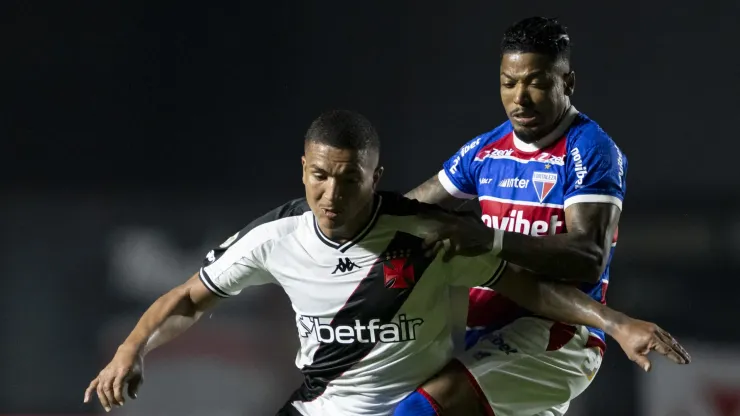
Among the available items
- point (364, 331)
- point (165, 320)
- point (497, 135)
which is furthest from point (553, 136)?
point (165, 320)

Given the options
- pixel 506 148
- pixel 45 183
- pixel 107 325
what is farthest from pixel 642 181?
pixel 45 183

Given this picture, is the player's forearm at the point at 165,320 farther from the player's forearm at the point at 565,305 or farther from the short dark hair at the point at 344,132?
the player's forearm at the point at 565,305

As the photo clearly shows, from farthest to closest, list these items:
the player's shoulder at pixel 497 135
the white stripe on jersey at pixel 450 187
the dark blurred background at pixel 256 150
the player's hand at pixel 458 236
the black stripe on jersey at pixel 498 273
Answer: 1. the dark blurred background at pixel 256 150
2. the white stripe on jersey at pixel 450 187
3. the player's shoulder at pixel 497 135
4. the black stripe on jersey at pixel 498 273
5. the player's hand at pixel 458 236

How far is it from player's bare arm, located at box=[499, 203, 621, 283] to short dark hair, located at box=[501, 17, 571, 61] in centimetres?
A: 35

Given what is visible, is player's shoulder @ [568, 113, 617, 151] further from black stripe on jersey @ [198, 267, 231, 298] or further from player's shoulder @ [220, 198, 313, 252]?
black stripe on jersey @ [198, 267, 231, 298]

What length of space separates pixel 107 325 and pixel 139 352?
65.7 inches

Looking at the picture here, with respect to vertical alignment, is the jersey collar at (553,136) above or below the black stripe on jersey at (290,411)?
above

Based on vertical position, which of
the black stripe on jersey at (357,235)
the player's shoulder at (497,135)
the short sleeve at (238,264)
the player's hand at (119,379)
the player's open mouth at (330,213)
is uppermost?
the player's shoulder at (497,135)

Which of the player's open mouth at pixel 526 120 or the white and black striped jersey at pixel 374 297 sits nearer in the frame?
the white and black striped jersey at pixel 374 297

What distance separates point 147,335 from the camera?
6.23 ft

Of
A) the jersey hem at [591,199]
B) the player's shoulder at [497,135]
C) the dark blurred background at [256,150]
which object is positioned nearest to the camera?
the jersey hem at [591,199]

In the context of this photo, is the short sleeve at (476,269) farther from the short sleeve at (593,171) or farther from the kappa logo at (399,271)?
the short sleeve at (593,171)

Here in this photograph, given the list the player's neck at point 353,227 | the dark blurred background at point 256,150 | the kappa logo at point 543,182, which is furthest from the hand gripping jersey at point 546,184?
the dark blurred background at point 256,150

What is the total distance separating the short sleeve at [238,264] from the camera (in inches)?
75.9
